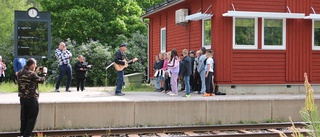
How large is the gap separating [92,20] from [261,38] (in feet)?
60.7

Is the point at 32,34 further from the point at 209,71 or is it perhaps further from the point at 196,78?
the point at 196,78

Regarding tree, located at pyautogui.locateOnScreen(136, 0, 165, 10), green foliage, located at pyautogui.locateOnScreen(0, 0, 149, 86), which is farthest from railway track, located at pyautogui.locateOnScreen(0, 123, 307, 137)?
tree, located at pyautogui.locateOnScreen(136, 0, 165, 10)

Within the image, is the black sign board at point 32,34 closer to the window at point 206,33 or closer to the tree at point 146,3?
the window at point 206,33

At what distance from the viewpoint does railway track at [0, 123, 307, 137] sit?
9.43 m

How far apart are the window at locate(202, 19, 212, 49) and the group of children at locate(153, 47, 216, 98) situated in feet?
1.96

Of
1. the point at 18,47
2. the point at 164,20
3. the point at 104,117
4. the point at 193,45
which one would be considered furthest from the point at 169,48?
the point at 104,117

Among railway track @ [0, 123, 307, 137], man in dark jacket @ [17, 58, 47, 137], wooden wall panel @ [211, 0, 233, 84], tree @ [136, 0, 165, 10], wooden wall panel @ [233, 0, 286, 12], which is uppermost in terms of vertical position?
tree @ [136, 0, 165, 10]

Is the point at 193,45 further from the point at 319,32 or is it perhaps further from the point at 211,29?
the point at 319,32

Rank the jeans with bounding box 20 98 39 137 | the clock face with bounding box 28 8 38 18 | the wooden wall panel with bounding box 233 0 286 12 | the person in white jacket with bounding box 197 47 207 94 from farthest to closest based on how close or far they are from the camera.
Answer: the wooden wall panel with bounding box 233 0 286 12 → the person in white jacket with bounding box 197 47 207 94 → the clock face with bounding box 28 8 38 18 → the jeans with bounding box 20 98 39 137

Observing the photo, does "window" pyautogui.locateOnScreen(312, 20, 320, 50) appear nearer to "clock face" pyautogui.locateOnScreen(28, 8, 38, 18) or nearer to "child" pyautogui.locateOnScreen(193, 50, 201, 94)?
"child" pyautogui.locateOnScreen(193, 50, 201, 94)

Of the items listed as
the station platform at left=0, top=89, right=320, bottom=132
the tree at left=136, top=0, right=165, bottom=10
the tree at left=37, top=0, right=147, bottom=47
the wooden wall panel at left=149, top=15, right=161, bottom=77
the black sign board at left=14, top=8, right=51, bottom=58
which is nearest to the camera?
the station platform at left=0, top=89, right=320, bottom=132

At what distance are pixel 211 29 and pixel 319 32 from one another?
423 centimetres

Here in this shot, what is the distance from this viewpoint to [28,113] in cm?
886

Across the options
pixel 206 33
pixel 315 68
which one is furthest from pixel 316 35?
pixel 206 33
